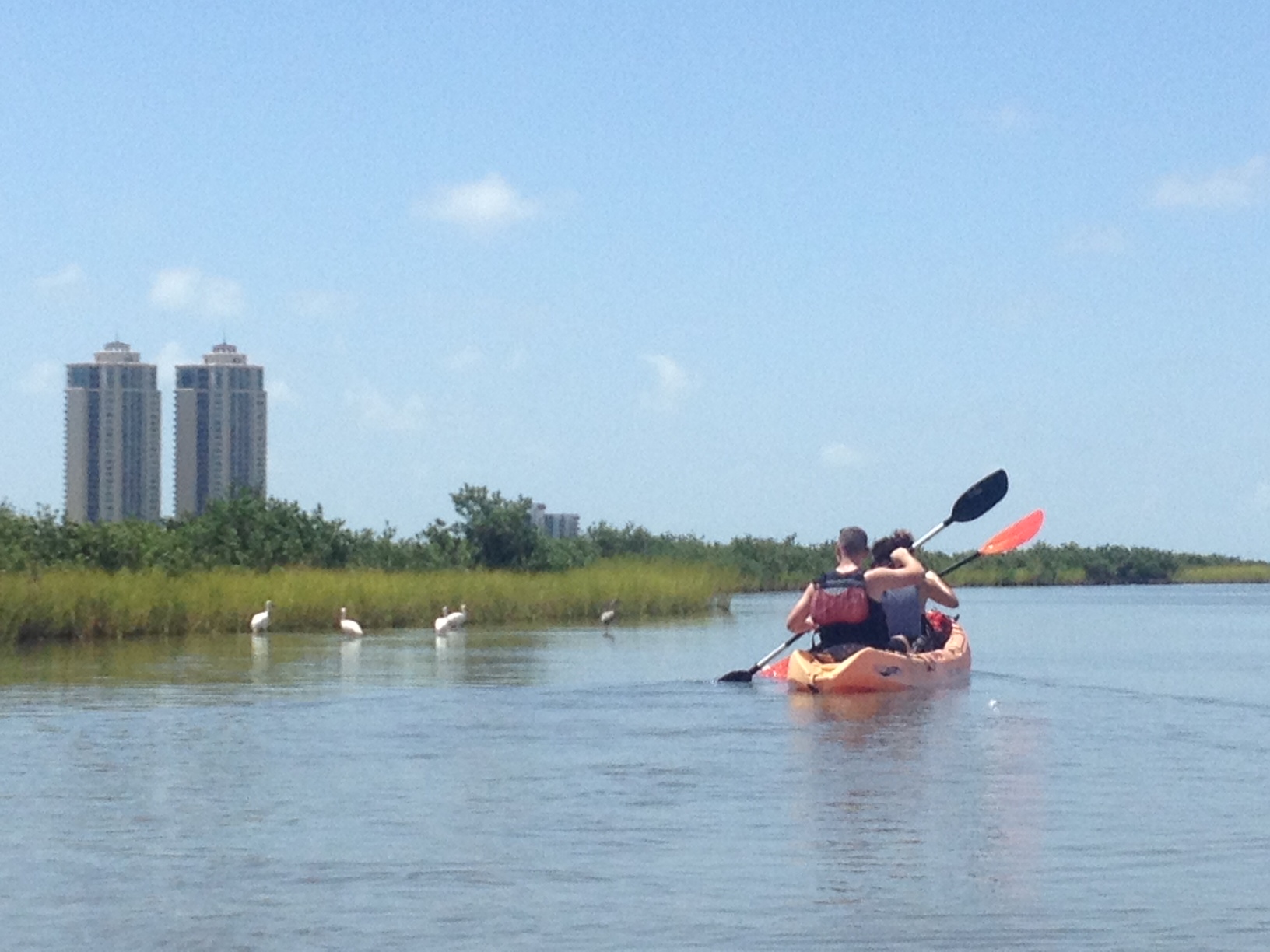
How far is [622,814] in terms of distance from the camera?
32.4 ft

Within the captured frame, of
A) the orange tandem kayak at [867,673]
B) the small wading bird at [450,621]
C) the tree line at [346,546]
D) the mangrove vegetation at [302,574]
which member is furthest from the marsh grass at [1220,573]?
→ the orange tandem kayak at [867,673]

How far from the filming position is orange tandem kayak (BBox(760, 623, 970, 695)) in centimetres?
1683

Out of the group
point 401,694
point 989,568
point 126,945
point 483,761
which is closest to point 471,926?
point 126,945

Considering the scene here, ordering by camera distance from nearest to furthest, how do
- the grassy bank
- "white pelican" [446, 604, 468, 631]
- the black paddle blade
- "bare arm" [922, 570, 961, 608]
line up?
"bare arm" [922, 570, 961, 608], the black paddle blade, the grassy bank, "white pelican" [446, 604, 468, 631]

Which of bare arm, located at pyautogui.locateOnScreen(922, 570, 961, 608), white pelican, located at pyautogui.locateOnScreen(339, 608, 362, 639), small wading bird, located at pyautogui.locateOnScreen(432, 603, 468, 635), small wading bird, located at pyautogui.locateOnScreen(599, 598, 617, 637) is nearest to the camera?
bare arm, located at pyautogui.locateOnScreen(922, 570, 961, 608)

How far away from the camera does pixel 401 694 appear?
17.8m

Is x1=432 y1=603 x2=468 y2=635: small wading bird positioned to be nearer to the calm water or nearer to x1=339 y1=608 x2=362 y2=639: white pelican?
x1=339 y1=608 x2=362 y2=639: white pelican

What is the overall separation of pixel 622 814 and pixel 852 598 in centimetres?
722

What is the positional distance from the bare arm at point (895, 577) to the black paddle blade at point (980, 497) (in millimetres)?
4286

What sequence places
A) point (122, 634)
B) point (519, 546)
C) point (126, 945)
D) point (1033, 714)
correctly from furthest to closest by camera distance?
1. point (519, 546)
2. point (122, 634)
3. point (1033, 714)
4. point (126, 945)

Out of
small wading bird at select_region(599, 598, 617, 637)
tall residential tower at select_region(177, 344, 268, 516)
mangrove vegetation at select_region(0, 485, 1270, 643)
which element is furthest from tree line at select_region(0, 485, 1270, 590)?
tall residential tower at select_region(177, 344, 268, 516)

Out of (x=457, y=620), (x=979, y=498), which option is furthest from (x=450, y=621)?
(x=979, y=498)

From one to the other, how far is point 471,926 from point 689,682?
12.2 meters

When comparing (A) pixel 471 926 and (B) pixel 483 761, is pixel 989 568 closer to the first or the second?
(B) pixel 483 761
